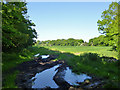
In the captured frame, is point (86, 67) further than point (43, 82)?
Yes

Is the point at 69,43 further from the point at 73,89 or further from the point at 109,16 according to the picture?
the point at 73,89

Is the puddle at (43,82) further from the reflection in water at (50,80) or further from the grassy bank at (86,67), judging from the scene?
the grassy bank at (86,67)

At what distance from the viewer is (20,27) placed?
56.3 feet

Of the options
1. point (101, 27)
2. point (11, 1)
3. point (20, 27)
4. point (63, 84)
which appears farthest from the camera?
point (101, 27)

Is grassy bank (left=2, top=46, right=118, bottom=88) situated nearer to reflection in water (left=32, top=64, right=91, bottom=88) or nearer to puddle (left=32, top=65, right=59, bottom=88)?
reflection in water (left=32, top=64, right=91, bottom=88)

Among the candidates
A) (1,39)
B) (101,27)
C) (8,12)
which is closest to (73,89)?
(1,39)

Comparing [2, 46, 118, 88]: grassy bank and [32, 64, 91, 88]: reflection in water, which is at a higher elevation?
[2, 46, 118, 88]: grassy bank

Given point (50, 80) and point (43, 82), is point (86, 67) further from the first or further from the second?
point (43, 82)

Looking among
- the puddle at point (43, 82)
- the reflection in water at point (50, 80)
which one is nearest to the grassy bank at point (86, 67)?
the reflection in water at point (50, 80)

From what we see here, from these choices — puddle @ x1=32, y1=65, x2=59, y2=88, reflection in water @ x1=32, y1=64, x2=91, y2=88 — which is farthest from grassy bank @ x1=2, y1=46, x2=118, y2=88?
puddle @ x1=32, y1=65, x2=59, y2=88

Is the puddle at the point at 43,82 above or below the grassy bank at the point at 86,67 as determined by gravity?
below

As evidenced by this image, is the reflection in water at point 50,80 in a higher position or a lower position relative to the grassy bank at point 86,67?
lower

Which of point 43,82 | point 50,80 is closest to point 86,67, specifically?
point 50,80

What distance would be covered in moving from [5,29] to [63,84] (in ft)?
25.7
